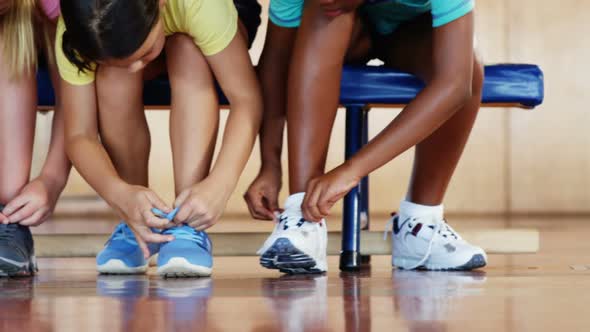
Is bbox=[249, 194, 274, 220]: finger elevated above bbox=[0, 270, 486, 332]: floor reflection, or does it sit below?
above

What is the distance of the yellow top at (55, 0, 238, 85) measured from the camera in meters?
1.36

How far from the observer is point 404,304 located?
894 millimetres

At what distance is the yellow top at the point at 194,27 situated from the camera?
4.46ft

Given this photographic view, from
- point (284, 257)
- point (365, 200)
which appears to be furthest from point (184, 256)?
point (365, 200)

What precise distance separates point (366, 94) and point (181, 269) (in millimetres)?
492

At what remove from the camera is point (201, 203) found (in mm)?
1302

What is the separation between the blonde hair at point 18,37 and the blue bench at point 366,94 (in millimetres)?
137

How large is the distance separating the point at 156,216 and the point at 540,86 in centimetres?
75

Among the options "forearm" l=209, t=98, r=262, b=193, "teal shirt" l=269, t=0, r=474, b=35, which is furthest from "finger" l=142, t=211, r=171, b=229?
"teal shirt" l=269, t=0, r=474, b=35

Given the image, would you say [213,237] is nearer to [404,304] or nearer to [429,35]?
[429,35]

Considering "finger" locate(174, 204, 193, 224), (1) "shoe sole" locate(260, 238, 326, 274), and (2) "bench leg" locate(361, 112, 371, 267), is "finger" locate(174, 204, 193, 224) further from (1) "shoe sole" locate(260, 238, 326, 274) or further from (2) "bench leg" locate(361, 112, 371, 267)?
(2) "bench leg" locate(361, 112, 371, 267)

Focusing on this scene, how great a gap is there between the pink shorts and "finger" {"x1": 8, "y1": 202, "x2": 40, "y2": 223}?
0.29 m

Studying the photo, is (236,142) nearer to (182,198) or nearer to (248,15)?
(182,198)

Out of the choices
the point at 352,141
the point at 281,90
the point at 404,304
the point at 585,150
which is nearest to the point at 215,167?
the point at 281,90
